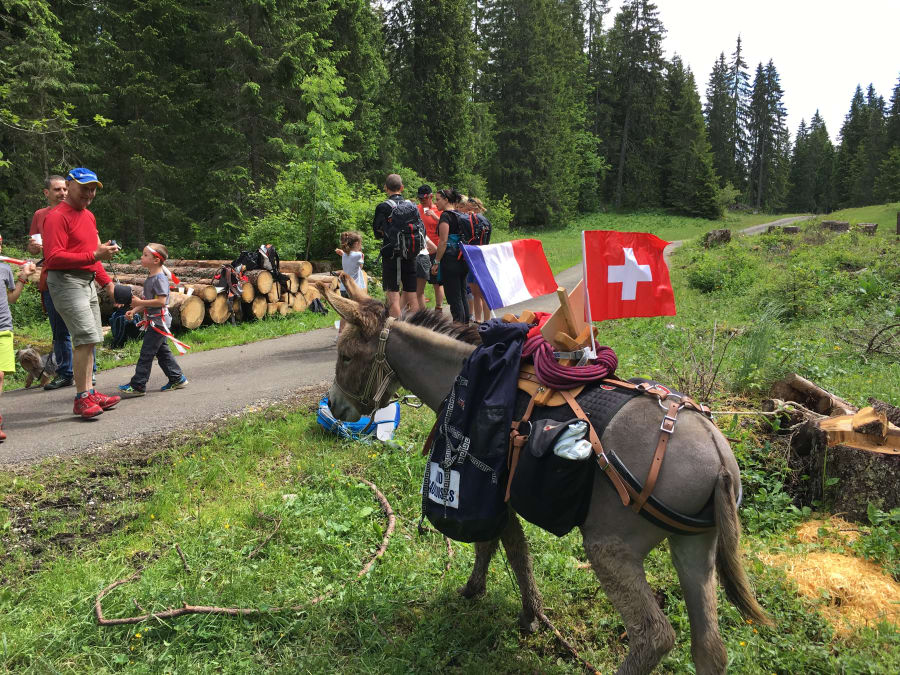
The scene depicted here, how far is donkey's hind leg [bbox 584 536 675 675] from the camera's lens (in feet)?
7.61

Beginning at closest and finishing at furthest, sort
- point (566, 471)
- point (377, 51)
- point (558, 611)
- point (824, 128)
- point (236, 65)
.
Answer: point (566, 471) < point (558, 611) < point (236, 65) < point (377, 51) < point (824, 128)

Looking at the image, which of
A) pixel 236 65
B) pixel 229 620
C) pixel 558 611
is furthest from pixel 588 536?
pixel 236 65

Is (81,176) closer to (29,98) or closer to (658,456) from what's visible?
(658,456)

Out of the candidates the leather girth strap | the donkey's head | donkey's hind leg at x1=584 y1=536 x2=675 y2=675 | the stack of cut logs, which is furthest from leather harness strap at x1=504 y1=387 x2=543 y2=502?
the stack of cut logs

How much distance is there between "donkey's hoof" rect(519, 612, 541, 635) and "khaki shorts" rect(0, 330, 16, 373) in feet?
18.4

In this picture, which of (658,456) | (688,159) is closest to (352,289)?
(658,456)

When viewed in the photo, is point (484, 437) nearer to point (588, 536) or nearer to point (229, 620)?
point (588, 536)

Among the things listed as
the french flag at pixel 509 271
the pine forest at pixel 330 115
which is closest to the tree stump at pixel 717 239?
the pine forest at pixel 330 115

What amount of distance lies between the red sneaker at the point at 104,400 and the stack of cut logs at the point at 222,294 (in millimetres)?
3746

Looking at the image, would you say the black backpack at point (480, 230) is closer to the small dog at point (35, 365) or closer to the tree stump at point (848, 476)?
the tree stump at point (848, 476)

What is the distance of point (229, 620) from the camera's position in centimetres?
316

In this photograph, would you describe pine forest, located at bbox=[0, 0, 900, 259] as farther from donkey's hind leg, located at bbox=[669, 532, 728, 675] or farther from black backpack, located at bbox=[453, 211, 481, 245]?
donkey's hind leg, located at bbox=[669, 532, 728, 675]

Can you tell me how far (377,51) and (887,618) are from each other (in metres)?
30.6

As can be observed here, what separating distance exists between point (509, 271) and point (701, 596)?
421 cm
